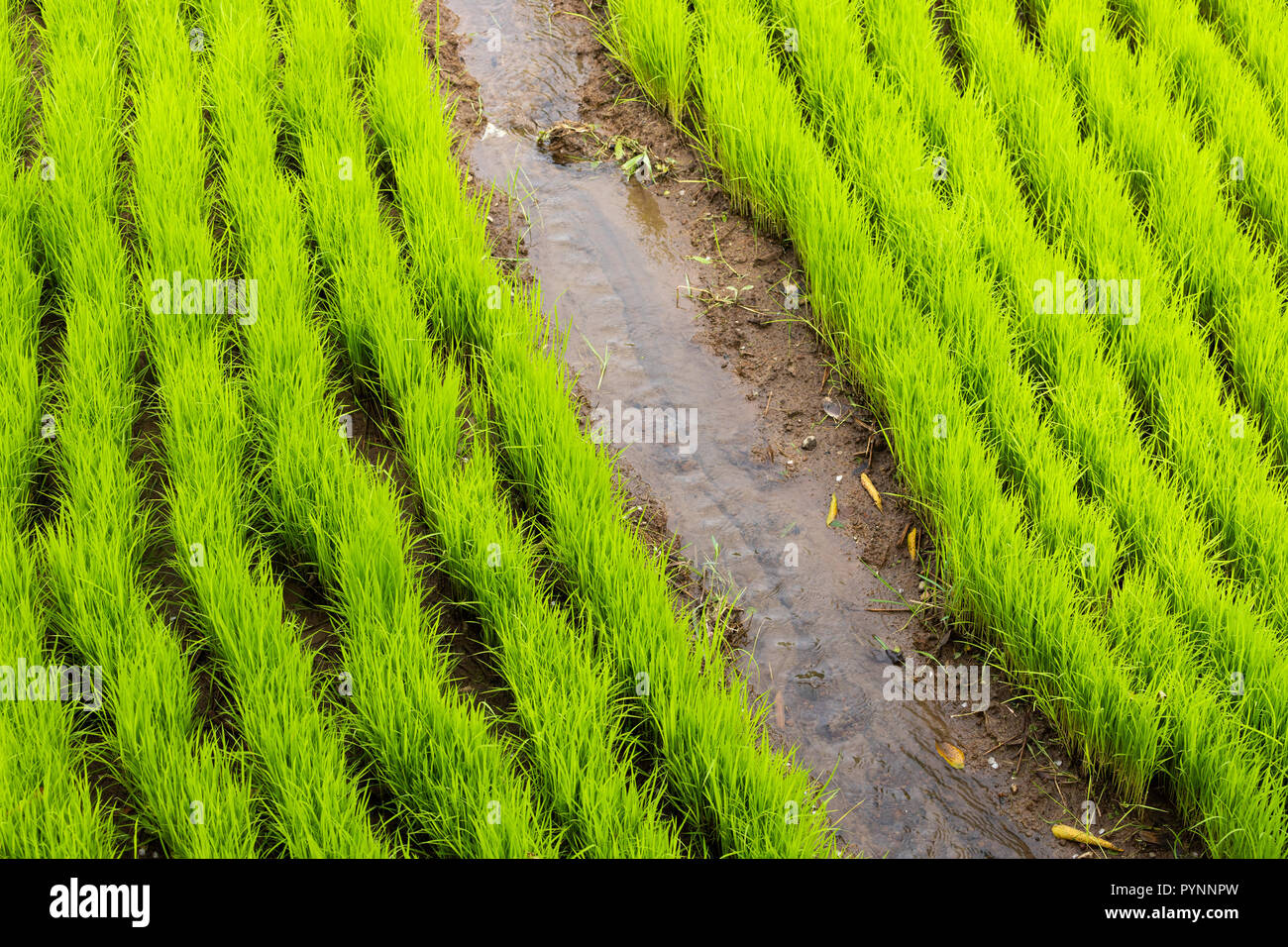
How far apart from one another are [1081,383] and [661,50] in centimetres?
228

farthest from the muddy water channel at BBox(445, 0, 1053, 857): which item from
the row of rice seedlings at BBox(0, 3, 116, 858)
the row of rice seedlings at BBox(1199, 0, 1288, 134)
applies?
the row of rice seedlings at BBox(1199, 0, 1288, 134)

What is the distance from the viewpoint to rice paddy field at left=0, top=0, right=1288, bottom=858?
248 centimetres

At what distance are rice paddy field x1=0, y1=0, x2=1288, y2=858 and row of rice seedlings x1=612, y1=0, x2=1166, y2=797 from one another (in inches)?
0.7

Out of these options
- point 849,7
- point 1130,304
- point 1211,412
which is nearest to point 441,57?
point 849,7

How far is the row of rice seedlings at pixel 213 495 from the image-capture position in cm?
234

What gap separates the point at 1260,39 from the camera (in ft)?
14.6

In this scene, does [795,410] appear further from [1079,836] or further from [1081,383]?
[1079,836]

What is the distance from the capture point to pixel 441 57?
174 inches

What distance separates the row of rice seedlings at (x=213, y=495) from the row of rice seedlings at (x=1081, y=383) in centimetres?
226

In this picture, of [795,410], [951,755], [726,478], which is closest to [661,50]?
[795,410]

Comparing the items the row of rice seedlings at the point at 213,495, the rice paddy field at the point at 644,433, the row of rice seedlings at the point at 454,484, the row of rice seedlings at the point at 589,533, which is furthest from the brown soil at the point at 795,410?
the row of rice seedlings at the point at 213,495

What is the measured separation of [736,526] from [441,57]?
268 centimetres

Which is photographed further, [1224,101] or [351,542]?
[1224,101]

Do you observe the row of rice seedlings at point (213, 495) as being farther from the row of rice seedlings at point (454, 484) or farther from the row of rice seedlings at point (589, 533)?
the row of rice seedlings at point (589, 533)
